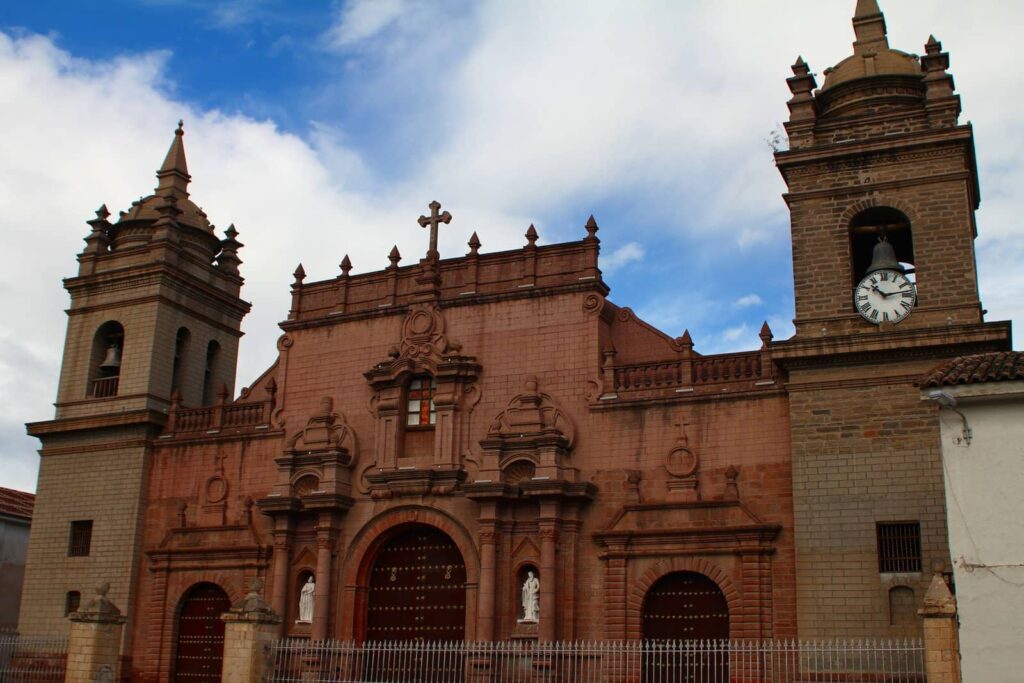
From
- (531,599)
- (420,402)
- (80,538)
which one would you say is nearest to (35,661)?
(80,538)

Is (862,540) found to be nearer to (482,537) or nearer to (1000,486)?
(1000,486)

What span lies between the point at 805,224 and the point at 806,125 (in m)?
2.01

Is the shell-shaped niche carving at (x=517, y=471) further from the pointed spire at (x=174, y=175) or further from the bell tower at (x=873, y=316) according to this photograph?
the pointed spire at (x=174, y=175)

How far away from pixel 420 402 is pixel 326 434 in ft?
7.33

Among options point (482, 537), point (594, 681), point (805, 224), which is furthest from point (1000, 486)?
point (482, 537)

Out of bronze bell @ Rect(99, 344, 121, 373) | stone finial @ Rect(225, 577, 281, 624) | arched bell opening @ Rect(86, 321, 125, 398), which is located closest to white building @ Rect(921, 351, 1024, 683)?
stone finial @ Rect(225, 577, 281, 624)

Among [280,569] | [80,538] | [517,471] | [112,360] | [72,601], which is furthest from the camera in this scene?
[112,360]

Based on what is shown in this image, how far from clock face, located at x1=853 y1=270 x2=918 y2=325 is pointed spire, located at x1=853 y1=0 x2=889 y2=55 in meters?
5.01

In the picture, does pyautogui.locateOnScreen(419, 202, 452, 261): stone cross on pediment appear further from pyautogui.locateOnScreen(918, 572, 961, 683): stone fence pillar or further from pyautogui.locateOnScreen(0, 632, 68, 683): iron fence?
pyautogui.locateOnScreen(918, 572, 961, 683): stone fence pillar

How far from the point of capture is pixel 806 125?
22.5 meters

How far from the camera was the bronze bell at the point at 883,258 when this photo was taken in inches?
823

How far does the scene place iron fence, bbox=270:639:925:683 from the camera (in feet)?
62.0

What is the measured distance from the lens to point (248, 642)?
19391 millimetres

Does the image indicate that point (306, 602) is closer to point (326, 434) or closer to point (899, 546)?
point (326, 434)
